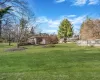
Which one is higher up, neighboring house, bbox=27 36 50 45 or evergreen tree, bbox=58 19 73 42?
evergreen tree, bbox=58 19 73 42

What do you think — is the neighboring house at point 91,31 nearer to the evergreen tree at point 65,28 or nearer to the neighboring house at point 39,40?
the neighboring house at point 39,40

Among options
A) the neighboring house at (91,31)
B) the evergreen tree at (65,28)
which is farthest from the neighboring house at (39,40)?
the neighboring house at (91,31)

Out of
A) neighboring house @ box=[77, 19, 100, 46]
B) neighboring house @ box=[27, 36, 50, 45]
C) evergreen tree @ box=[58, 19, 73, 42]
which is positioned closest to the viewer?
neighboring house @ box=[77, 19, 100, 46]

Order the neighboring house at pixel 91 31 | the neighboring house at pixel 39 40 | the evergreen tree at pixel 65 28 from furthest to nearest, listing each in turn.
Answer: the evergreen tree at pixel 65 28 → the neighboring house at pixel 39 40 → the neighboring house at pixel 91 31

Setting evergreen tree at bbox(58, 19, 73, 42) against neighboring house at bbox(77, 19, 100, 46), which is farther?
evergreen tree at bbox(58, 19, 73, 42)

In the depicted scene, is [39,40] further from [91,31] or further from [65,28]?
[91,31]

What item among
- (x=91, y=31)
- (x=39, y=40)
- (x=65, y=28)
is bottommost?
(x=39, y=40)

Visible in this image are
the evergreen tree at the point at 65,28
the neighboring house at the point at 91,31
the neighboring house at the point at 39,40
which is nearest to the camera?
the neighboring house at the point at 91,31

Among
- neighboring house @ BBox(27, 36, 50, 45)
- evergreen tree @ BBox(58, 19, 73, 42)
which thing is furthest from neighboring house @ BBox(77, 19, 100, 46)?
evergreen tree @ BBox(58, 19, 73, 42)

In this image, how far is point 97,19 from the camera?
41656 mm

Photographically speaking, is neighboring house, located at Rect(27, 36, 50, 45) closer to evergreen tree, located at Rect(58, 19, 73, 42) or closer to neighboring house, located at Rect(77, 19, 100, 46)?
evergreen tree, located at Rect(58, 19, 73, 42)

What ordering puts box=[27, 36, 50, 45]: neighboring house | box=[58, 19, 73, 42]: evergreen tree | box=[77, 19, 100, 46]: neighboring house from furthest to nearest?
box=[58, 19, 73, 42]: evergreen tree → box=[27, 36, 50, 45]: neighboring house → box=[77, 19, 100, 46]: neighboring house

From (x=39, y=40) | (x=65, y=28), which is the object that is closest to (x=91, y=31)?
(x=39, y=40)

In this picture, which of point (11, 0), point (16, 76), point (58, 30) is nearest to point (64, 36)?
point (58, 30)
